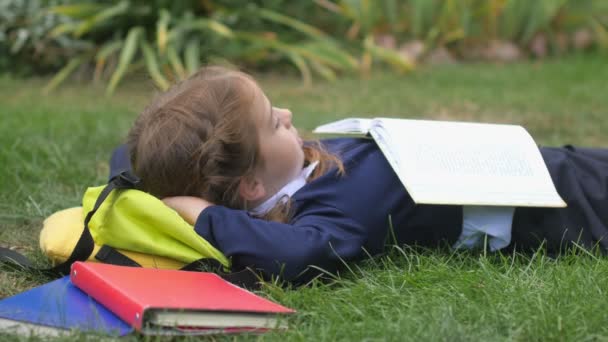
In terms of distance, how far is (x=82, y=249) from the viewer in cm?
218

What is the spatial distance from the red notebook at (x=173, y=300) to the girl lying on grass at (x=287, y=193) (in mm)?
196

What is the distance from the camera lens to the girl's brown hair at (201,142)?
7.22 ft

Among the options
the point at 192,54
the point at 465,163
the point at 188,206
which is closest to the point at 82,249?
the point at 188,206

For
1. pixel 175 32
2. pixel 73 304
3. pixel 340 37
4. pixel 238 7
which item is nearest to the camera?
pixel 73 304

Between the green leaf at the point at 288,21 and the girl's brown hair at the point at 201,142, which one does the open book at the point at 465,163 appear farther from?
the green leaf at the point at 288,21

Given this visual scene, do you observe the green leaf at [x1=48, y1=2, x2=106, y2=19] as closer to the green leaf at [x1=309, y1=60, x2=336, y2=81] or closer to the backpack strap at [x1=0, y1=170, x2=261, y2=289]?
the green leaf at [x1=309, y1=60, x2=336, y2=81]

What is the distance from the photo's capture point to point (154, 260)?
220cm

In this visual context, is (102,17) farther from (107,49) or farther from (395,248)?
(395,248)

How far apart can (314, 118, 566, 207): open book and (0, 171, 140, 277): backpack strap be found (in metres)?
0.72

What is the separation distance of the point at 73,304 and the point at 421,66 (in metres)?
5.25

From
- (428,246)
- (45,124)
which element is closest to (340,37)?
(45,124)

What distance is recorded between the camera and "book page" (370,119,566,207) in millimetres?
2270

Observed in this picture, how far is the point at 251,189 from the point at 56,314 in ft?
2.20

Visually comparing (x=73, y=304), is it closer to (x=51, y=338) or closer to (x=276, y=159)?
(x=51, y=338)
